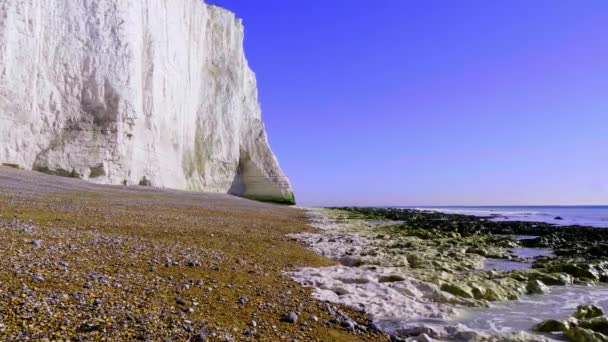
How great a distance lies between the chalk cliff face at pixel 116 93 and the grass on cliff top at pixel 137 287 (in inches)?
503

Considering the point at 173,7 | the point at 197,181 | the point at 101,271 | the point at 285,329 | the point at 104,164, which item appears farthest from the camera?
the point at 197,181

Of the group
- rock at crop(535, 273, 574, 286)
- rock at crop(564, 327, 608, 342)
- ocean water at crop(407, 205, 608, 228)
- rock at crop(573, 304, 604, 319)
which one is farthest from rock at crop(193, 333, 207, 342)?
ocean water at crop(407, 205, 608, 228)

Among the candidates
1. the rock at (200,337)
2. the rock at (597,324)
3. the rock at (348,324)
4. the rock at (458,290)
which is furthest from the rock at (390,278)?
the rock at (200,337)

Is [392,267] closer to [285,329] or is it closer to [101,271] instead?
[285,329]

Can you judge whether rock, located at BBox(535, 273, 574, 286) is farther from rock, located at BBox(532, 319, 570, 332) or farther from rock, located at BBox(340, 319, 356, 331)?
rock, located at BBox(340, 319, 356, 331)

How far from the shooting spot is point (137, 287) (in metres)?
3.99

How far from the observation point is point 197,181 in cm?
3303

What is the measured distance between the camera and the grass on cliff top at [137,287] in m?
3.00

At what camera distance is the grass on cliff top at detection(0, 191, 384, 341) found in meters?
3.00

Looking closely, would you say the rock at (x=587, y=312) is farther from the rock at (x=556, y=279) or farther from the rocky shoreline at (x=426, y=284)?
the rock at (x=556, y=279)

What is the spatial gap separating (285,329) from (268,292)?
1.03m

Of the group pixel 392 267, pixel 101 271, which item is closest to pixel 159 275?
pixel 101 271

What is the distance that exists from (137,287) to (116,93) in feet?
65.6

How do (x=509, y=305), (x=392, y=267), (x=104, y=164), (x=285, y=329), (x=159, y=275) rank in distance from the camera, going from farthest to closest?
(x=104, y=164) < (x=392, y=267) < (x=509, y=305) < (x=159, y=275) < (x=285, y=329)
